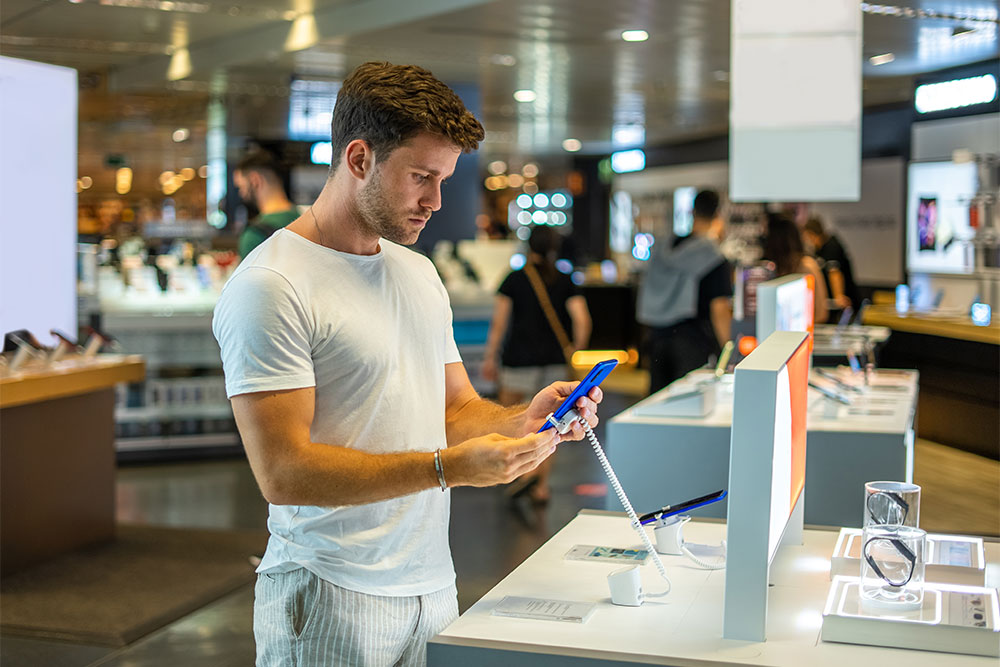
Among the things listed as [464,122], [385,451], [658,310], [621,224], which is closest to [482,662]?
[385,451]

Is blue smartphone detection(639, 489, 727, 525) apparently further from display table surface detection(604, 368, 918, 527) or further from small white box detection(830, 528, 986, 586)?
display table surface detection(604, 368, 918, 527)

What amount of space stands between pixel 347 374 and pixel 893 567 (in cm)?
94

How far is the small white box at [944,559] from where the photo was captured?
6.57 feet

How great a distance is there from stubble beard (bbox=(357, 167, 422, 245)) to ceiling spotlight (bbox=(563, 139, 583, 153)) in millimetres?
15958

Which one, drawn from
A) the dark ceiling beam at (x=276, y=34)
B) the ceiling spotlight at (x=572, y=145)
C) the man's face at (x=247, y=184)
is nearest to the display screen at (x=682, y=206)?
the ceiling spotlight at (x=572, y=145)

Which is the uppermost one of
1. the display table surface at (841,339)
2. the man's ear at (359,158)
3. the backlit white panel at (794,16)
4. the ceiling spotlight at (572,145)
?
the ceiling spotlight at (572,145)

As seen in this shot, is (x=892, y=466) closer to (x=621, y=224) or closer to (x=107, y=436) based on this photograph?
(x=107, y=436)

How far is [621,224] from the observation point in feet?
63.6

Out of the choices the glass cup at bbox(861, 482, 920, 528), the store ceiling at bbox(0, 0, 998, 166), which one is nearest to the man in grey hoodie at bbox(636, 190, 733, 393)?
the store ceiling at bbox(0, 0, 998, 166)

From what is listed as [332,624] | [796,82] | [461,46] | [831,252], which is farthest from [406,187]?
[831,252]

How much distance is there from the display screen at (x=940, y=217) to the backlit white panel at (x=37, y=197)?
702cm

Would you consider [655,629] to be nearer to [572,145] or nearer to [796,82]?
[796,82]

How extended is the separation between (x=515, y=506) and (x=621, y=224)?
543 inches

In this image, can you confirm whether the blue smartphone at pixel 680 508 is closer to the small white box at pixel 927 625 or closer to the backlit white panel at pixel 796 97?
the small white box at pixel 927 625
